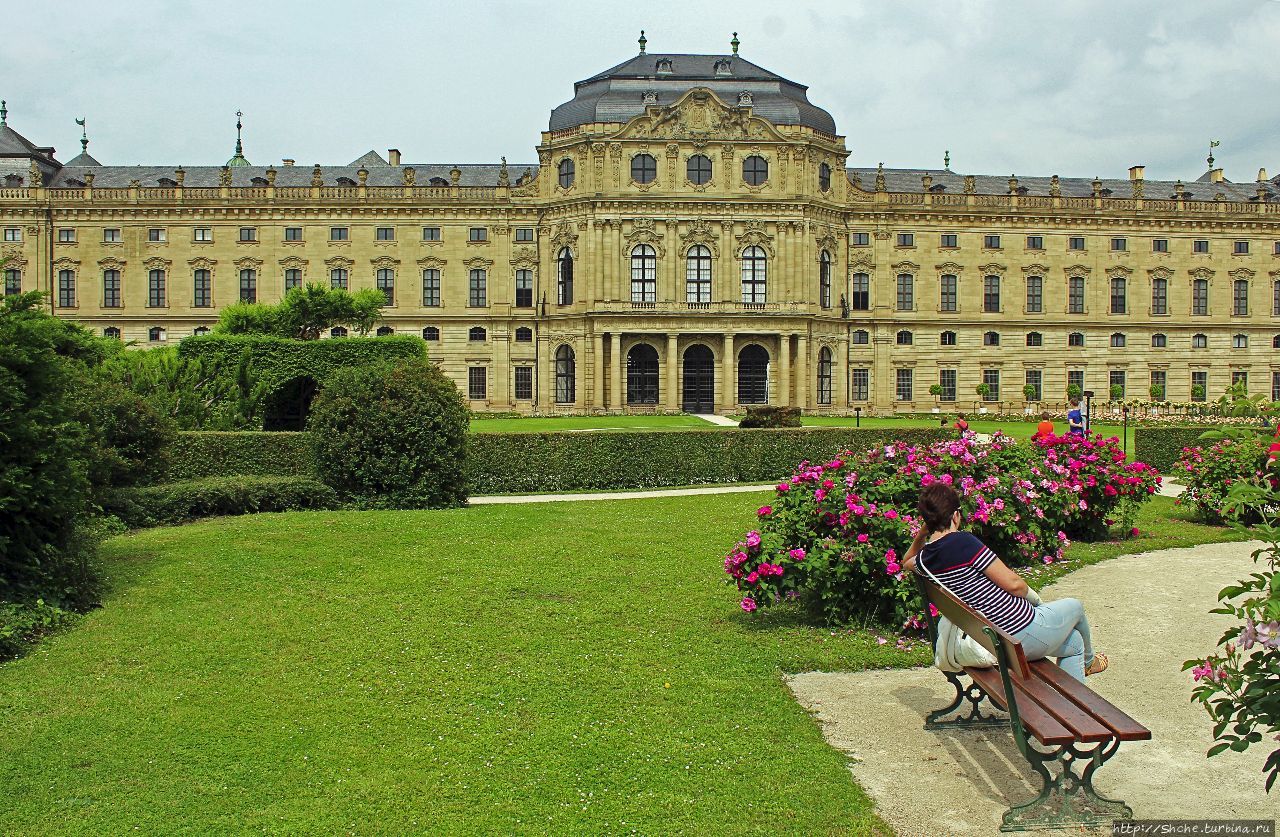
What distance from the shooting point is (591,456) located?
2384 centimetres

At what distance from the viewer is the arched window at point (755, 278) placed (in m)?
54.6

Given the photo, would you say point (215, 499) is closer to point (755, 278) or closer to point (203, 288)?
point (755, 278)

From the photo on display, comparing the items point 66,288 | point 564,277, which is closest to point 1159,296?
point 564,277

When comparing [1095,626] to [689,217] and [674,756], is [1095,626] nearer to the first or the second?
[674,756]

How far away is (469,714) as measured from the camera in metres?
7.39

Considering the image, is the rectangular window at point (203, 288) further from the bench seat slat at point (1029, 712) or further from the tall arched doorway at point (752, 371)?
the bench seat slat at point (1029, 712)

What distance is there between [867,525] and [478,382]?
4933 centimetres

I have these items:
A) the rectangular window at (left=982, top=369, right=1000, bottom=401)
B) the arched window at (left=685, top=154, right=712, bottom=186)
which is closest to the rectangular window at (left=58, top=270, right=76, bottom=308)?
the arched window at (left=685, top=154, right=712, bottom=186)

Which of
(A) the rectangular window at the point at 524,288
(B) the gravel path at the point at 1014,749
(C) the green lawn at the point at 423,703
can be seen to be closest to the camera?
(B) the gravel path at the point at 1014,749

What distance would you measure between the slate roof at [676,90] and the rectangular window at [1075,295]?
17599 millimetres

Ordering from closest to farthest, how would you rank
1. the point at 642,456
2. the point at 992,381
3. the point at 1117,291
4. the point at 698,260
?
the point at 642,456, the point at 698,260, the point at 992,381, the point at 1117,291

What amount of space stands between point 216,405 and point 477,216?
102 feet

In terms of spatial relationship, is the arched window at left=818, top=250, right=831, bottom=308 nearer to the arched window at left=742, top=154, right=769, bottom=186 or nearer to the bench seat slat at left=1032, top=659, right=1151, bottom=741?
the arched window at left=742, top=154, right=769, bottom=186

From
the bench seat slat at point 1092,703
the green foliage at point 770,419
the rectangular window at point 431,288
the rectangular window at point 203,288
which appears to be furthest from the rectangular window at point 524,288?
the bench seat slat at point 1092,703
